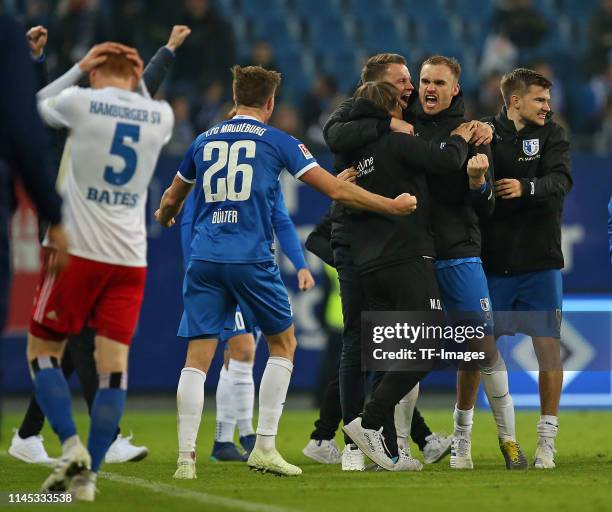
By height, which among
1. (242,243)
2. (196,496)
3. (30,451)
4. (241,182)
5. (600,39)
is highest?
(600,39)

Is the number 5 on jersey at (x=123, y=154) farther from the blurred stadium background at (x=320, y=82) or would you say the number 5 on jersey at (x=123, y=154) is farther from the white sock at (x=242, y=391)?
the blurred stadium background at (x=320, y=82)

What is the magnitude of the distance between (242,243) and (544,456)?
233 cm

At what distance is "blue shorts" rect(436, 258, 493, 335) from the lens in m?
8.12

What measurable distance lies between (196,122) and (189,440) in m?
8.67

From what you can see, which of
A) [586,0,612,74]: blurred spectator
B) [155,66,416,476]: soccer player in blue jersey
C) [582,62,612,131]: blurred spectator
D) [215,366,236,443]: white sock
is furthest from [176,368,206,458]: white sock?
[586,0,612,74]: blurred spectator

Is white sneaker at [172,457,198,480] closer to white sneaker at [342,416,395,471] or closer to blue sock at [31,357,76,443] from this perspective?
white sneaker at [342,416,395,471]

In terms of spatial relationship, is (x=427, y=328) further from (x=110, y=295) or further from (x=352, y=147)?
(x=110, y=295)

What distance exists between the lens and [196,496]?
657 cm

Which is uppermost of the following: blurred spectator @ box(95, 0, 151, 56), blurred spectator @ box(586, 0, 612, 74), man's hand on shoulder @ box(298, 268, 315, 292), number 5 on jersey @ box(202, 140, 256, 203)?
blurred spectator @ box(586, 0, 612, 74)

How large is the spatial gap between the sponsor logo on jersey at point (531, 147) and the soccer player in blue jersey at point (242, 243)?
1.72 m

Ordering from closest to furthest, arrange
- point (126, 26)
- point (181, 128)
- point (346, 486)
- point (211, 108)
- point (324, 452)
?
point (346, 486), point (324, 452), point (181, 128), point (211, 108), point (126, 26)

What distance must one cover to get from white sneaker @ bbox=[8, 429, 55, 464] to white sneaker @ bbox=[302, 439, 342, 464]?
5.52 feet

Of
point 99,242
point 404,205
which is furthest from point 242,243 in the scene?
point 99,242

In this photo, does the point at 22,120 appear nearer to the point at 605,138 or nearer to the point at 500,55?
the point at 605,138
